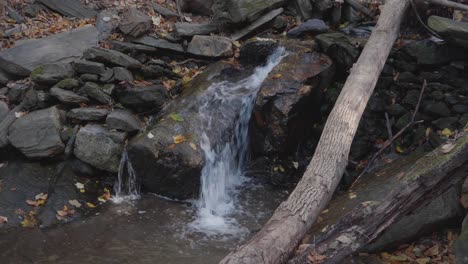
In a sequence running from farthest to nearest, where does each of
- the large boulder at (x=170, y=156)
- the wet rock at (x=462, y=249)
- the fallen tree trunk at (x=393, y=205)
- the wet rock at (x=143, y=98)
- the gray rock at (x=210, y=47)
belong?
the gray rock at (x=210, y=47), the wet rock at (x=143, y=98), the large boulder at (x=170, y=156), the fallen tree trunk at (x=393, y=205), the wet rock at (x=462, y=249)

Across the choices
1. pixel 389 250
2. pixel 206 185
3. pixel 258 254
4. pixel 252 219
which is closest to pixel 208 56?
pixel 206 185

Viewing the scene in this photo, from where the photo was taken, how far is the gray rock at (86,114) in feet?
23.0

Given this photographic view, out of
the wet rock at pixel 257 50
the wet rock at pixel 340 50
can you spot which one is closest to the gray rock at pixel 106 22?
the wet rock at pixel 257 50

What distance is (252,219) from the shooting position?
6410 mm

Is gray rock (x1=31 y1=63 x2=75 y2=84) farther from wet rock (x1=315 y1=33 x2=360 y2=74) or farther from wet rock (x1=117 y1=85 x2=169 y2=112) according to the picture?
wet rock (x1=315 y1=33 x2=360 y2=74)

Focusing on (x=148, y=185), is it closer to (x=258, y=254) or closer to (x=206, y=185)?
(x=206, y=185)

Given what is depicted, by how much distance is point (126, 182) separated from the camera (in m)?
6.80

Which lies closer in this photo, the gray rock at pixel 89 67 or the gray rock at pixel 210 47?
the gray rock at pixel 89 67

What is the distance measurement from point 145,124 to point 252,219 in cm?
232

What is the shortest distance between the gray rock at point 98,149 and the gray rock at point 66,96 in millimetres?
584

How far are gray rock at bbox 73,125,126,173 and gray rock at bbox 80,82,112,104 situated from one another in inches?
24.9

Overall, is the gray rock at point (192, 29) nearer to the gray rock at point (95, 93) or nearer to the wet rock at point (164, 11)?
the wet rock at point (164, 11)

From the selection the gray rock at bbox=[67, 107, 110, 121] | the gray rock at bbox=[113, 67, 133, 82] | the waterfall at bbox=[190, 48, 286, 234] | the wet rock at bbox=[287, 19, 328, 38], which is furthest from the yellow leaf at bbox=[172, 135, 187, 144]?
the wet rock at bbox=[287, 19, 328, 38]

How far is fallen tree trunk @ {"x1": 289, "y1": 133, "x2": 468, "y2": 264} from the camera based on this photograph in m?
3.97
